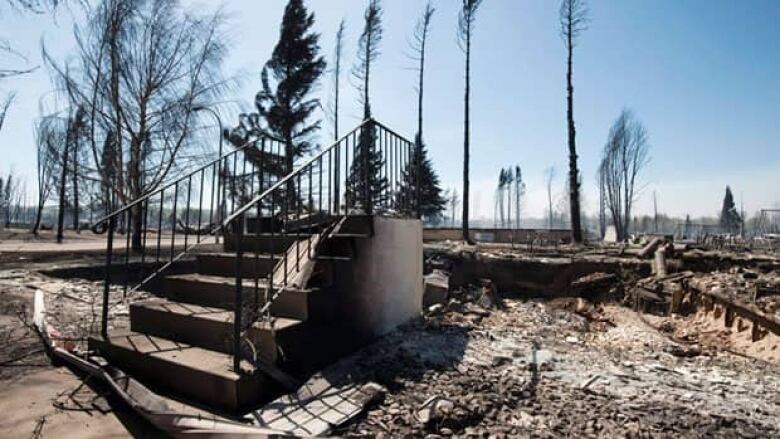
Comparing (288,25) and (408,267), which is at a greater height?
(288,25)

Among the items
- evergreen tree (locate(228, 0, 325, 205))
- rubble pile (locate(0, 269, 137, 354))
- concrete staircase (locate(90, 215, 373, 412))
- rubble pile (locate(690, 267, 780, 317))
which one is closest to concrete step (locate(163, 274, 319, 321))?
concrete staircase (locate(90, 215, 373, 412))

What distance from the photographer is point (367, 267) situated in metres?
3.51

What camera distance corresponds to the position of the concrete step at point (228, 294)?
9.41 feet

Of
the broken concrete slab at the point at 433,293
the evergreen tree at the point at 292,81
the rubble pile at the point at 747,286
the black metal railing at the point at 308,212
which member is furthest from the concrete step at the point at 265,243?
the evergreen tree at the point at 292,81

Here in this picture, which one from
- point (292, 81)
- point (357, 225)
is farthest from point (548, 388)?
point (292, 81)

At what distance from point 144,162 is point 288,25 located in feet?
33.7

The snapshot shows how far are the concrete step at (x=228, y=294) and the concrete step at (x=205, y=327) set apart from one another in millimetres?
72

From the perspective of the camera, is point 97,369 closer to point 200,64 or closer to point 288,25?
point 200,64

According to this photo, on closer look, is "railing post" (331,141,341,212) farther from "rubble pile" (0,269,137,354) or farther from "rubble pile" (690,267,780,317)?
"rubble pile" (690,267,780,317)

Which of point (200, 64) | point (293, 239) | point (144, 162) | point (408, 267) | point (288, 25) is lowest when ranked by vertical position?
point (408, 267)

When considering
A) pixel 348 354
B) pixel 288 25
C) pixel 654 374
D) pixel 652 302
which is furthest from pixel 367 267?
pixel 288 25

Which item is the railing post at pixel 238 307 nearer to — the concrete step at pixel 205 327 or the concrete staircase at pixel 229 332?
the concrete staircase at pixel 229 332

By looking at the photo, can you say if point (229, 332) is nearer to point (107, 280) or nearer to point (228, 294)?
point (228, 294)

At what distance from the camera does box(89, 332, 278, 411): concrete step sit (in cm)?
229
